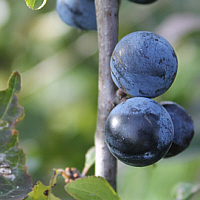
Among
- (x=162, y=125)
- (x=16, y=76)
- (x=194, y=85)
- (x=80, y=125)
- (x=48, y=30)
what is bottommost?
(x=80, y=125)

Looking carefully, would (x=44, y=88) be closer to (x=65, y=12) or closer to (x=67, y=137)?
(x=67, y=137)

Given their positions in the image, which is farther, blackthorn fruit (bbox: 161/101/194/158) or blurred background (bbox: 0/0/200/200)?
blurred background (bbox: 0/0/200/200)

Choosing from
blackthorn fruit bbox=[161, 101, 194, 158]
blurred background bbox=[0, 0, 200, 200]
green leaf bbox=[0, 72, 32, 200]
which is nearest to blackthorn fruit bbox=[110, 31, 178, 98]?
blackthorn fruit bbox=[161, 101, 194, 158]

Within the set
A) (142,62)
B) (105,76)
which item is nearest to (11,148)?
(105,76)

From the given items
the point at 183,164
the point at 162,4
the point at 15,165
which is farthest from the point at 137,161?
the point at 162,4

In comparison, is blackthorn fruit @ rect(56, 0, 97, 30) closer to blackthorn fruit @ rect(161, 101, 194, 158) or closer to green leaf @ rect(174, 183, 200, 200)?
blackthorn fruit @ rect(161, 101, 194, 158)

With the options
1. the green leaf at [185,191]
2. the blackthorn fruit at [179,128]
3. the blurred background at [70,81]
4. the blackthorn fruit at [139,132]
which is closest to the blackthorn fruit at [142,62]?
the blackthorn fruit at [139,132]
